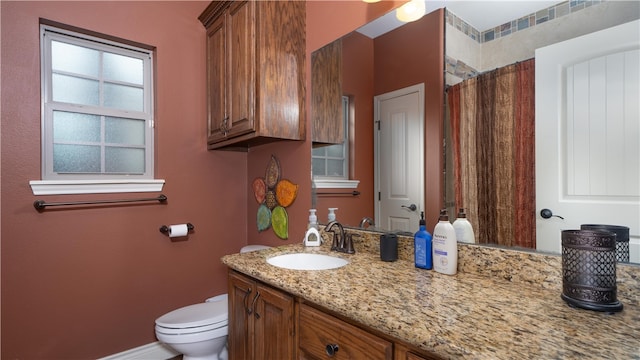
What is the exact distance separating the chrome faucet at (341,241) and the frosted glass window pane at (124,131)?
1553mm

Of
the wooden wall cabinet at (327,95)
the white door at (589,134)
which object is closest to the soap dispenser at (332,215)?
the wooden wall cabinet at (327,95)

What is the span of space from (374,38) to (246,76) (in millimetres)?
757

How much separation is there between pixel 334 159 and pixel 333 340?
1.02m

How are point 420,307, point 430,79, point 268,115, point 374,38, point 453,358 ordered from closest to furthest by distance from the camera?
point 453,358, point 420,307, point 430,79, point 374,38, point 268,115

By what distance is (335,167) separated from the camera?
1748mm

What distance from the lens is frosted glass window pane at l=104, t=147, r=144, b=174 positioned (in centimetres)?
207

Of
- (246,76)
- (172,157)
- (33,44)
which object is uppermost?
(33,44)

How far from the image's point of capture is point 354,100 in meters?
1.62

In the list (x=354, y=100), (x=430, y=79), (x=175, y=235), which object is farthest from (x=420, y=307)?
(x=175, y=235)

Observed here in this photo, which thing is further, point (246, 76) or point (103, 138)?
point (103, 138)

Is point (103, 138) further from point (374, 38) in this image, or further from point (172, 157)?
point (374, 38)

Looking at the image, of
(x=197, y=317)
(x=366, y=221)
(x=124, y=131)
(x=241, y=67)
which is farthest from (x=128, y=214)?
(x=366, y=221)

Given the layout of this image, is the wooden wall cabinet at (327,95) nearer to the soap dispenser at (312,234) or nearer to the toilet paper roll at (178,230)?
the soap dispenser at (312,234)

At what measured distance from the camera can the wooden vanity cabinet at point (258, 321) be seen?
110cm
